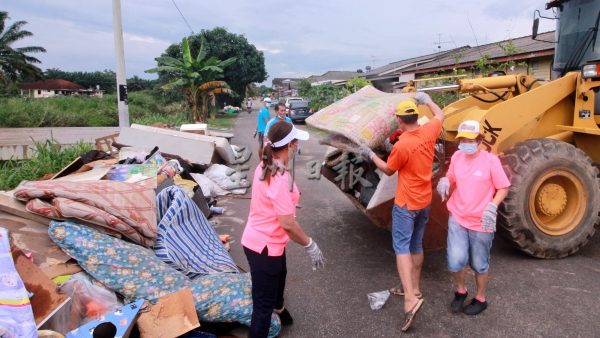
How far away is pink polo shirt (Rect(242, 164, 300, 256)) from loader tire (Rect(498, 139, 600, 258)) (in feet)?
8.15

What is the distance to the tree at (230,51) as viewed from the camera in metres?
32.7

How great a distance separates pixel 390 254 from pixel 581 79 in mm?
2864

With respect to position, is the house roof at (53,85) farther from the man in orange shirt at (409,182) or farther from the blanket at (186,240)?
the man in orange shirt at (409,182)

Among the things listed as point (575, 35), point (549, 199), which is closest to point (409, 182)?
point (549, 199)

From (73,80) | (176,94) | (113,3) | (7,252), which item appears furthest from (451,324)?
(73,80)

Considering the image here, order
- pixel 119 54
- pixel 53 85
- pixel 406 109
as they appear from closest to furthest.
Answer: pixel 406 109 < pixel 119 54 < pixel 53 85

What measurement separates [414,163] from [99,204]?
2.75 m

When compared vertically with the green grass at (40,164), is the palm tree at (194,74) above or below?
above

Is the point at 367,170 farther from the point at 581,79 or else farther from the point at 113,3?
the point at 113,3

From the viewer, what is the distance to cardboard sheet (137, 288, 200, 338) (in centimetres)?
284

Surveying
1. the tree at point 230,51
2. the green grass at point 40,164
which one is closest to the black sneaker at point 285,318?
the green grass at point 40,164

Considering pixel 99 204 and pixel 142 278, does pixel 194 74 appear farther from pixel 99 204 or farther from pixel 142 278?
pixel 142 278

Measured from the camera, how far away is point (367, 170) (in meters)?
4.80

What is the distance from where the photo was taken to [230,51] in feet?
110
